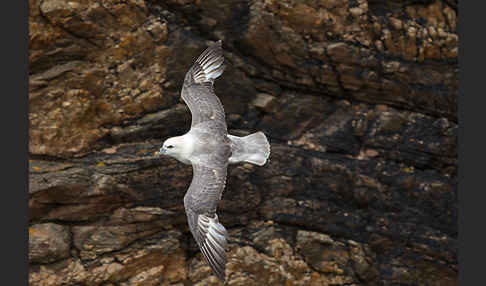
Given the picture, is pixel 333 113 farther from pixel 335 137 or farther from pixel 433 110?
pixel 433 110

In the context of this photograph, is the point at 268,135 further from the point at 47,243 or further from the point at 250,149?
the point at 47,243

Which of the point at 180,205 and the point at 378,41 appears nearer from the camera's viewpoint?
the point at 180,205

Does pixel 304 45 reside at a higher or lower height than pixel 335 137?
higher

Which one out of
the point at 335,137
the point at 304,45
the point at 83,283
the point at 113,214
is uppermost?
the point at 304,45

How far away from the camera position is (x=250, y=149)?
520 cm

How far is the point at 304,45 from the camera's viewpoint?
5863mm

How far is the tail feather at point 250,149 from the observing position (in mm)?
5109

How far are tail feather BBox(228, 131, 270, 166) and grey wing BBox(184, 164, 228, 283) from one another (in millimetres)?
375

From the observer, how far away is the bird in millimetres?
4734

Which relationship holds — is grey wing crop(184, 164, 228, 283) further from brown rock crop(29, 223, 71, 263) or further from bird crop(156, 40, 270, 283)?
brown rock crop(29, 223, 71, 263)

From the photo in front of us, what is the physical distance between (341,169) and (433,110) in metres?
1.24

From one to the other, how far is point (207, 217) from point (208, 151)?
602 millimetres

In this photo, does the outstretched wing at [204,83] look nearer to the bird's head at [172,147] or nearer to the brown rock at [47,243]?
the bird's head at [172,147]

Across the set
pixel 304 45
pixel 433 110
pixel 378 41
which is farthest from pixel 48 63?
pixel 433 110
